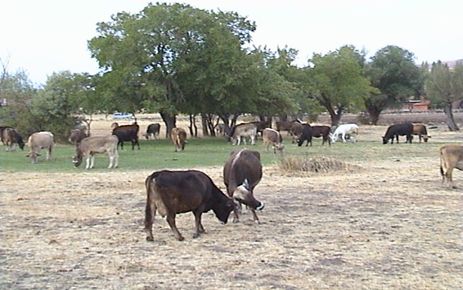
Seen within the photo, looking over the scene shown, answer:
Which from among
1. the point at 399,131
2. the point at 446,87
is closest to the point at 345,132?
the point at 399,131

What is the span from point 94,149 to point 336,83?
131 ft

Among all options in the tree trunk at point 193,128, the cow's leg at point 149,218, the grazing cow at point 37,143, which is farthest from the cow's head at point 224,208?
the tree trunk at point 193,128

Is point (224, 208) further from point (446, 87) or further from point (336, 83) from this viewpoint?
point (446, 87)

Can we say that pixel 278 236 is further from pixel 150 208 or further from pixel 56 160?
pixel 56 160

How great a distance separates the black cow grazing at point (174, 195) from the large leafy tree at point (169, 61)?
29.5 m

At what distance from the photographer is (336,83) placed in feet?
198

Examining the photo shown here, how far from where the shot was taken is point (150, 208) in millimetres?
9922

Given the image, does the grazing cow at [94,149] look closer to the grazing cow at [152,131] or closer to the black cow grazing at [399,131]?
the black cow grazing at [399,131]

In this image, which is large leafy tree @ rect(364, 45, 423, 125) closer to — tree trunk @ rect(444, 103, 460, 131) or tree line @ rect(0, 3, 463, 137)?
tree trunk @ rect(444, 103, 460, 131)

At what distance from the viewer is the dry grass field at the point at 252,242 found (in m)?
7.55

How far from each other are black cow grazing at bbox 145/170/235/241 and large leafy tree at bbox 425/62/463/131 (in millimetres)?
53289

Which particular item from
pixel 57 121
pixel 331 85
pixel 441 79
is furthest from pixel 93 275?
pixel 441 79

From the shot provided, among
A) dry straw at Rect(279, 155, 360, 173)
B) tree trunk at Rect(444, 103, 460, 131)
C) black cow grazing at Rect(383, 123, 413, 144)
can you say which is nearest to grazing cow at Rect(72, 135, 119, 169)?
dry straw at Rect(279, 155, 360, 173)

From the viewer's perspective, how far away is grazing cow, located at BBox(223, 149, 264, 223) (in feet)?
35.9
